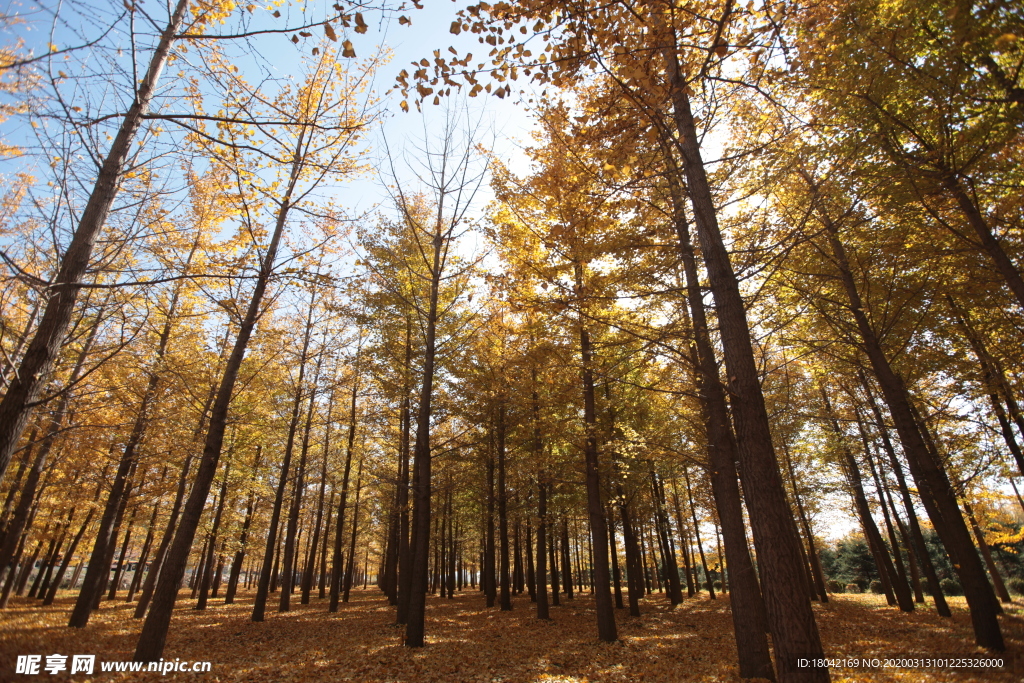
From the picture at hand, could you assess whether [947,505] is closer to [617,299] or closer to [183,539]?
[617,299]

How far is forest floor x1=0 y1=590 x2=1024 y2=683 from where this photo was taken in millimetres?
6711

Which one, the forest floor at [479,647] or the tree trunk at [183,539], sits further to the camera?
the forest floor at [479,647]

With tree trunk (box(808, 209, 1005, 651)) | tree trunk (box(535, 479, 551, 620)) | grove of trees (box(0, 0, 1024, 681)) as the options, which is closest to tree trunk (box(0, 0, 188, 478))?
grove of trees (box(0, 0, 1024, 681))

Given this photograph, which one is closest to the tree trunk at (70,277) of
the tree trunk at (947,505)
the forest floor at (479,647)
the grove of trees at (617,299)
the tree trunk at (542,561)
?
the grove of trees at (617,299)

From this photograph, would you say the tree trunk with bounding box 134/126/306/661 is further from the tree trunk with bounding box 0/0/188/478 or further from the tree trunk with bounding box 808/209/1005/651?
the tree trunk with bounding box 808/209/1005/651

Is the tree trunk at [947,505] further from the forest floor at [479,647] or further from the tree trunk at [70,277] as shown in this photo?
the tree trunk at [70,277]

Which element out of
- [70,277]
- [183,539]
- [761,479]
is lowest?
[183,539]

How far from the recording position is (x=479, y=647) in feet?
29.7

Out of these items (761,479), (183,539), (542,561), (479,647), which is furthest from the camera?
(542,561)

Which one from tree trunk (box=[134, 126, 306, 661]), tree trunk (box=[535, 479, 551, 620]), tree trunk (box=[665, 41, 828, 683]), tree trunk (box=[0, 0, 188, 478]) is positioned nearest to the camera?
tree trunk (box=[0, 0, 188, 478])

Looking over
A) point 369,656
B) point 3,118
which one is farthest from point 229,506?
point 3,118

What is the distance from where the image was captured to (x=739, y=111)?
6715 mm

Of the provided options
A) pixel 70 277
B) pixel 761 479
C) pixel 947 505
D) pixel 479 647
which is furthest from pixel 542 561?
pixel 70 277

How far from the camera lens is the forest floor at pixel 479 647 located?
22.0 ft
